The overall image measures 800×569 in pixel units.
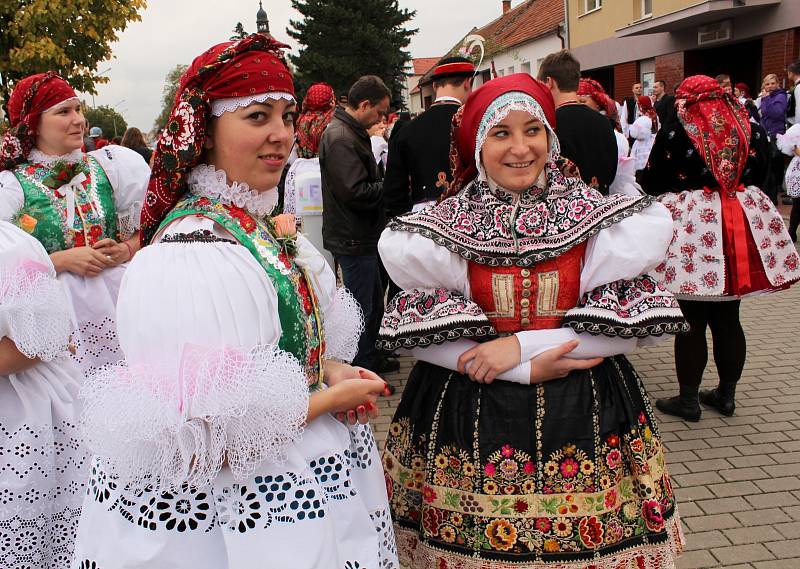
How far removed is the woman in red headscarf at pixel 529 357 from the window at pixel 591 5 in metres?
21.6

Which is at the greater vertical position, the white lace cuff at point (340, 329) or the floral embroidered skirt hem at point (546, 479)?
the white lace cuff at point (340, 329)

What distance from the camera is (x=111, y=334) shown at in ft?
11.9

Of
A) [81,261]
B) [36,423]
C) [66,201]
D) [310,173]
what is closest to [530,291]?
[36,423]

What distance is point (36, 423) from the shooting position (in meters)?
2.51

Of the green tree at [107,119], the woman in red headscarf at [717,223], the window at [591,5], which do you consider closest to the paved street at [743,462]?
the woman in red headscarf at [717,223]

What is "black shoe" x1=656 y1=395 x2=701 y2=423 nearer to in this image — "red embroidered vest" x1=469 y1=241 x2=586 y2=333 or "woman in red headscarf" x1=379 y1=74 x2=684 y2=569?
"woman in red headscarf" x1=379 y1=74 x2=684 y2=569

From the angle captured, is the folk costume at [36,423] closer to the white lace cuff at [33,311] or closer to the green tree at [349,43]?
the white lace cuff at [33,311]

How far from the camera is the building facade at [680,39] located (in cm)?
1475

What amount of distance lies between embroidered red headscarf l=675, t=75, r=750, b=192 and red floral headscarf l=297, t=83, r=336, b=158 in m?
3.42

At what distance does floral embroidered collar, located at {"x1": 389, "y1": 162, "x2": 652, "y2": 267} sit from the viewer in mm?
A: 2158

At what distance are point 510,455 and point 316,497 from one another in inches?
26.0

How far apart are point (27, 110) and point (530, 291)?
9.36 feet

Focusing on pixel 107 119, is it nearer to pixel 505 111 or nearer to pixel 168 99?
pixel 168 99

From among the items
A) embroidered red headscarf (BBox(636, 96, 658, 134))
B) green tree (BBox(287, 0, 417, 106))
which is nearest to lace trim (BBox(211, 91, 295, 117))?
embroidered red headscarf (BBox(636, 96, 658, 134))
